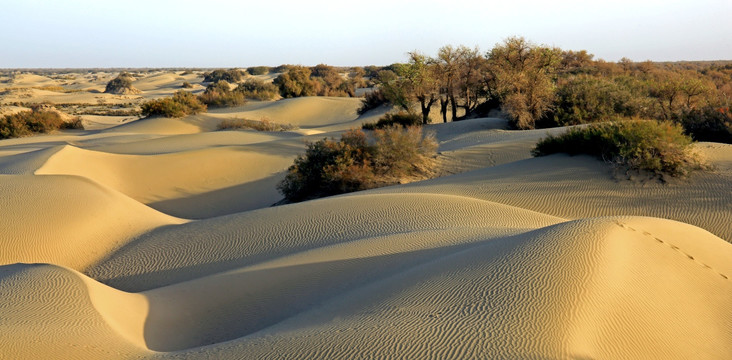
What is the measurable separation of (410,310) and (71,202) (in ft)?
28.6

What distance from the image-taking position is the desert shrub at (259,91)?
4347 centimetres

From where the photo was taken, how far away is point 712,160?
1107cm

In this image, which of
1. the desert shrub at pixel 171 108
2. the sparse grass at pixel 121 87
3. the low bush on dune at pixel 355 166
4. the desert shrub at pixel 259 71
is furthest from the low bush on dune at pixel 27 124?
the desert shrub at pixel 259 71

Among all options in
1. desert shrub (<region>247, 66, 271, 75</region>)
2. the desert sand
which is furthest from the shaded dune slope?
desert shrub (<region>247, 66, 271, 75</region>)

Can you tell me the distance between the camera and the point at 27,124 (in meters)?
26.5

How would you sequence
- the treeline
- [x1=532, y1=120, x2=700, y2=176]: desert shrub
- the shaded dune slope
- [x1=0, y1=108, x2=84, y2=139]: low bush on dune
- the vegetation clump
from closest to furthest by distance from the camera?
1. the shaded dune slope
2. [x1=532, y1=120, x2=700, y2=176]: desert shrub
3. the treeline
4. [x1=0, y1=108, x2=84, y2=139]: low bush on dune
5. the vegetation clump

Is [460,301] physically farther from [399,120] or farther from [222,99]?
[222,99]

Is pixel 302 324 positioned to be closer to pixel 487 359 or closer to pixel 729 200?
pixel 487 359

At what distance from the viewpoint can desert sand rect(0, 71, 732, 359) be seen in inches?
171

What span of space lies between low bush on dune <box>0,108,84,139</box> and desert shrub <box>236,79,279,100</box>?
17.2 metres

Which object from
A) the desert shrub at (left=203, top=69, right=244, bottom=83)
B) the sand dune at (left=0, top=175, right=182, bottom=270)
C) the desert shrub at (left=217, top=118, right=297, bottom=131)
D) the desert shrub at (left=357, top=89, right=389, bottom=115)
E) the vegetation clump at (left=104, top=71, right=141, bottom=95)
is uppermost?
the desert shrub at (left=203, top=69, right=244, bottom=83)

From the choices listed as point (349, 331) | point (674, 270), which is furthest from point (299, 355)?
point (674, 270)

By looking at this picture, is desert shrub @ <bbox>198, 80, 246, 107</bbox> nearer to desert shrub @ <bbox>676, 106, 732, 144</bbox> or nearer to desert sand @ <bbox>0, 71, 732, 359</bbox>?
desert sand @ <bbox>0, 71, 732, 359</bbox>

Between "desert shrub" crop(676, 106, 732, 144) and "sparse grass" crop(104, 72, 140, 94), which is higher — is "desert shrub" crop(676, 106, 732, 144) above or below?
below
